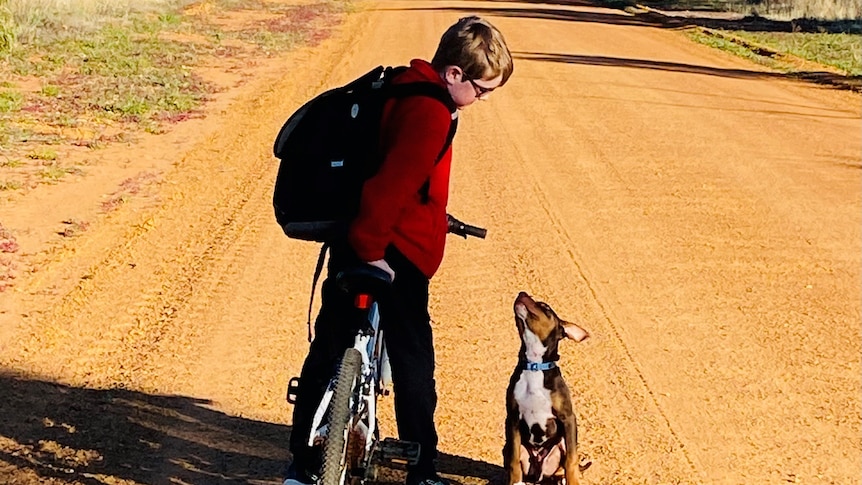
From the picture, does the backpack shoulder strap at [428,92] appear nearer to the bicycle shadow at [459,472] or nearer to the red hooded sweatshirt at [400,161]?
the red hooded sweatshirt at [400,161]

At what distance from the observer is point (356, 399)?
3551mm

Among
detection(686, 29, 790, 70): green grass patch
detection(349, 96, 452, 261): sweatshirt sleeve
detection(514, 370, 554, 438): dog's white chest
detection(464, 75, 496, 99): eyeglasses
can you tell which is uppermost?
detection(464, 75, 496, 99): eyeglasses

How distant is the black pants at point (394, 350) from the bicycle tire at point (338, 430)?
0.17m

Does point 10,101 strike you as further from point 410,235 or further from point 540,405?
point 410,235

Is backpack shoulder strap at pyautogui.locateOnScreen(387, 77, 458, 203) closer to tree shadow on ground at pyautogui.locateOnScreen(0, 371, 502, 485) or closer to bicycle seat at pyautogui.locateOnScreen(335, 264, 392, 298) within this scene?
bicycle seat at pyautogui.locateOnScreen(335, 264, 392, 298)

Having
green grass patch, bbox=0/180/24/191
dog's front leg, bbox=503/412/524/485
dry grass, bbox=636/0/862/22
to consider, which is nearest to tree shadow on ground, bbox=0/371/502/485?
dog's front leg, bbox=503/412/524/485

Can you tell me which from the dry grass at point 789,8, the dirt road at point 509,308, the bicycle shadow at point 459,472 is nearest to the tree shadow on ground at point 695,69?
the dirt road at point 509,308

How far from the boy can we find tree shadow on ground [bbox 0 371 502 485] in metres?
0.89

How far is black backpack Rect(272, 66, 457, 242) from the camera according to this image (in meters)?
3.52

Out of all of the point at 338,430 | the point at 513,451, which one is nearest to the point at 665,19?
the point at 513,451

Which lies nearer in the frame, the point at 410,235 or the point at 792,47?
the point at 410,235

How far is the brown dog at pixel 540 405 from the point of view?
4.08 meters

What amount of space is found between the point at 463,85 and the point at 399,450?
1.18 metres

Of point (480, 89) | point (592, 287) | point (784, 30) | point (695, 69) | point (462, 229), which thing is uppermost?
point (480, 89)
